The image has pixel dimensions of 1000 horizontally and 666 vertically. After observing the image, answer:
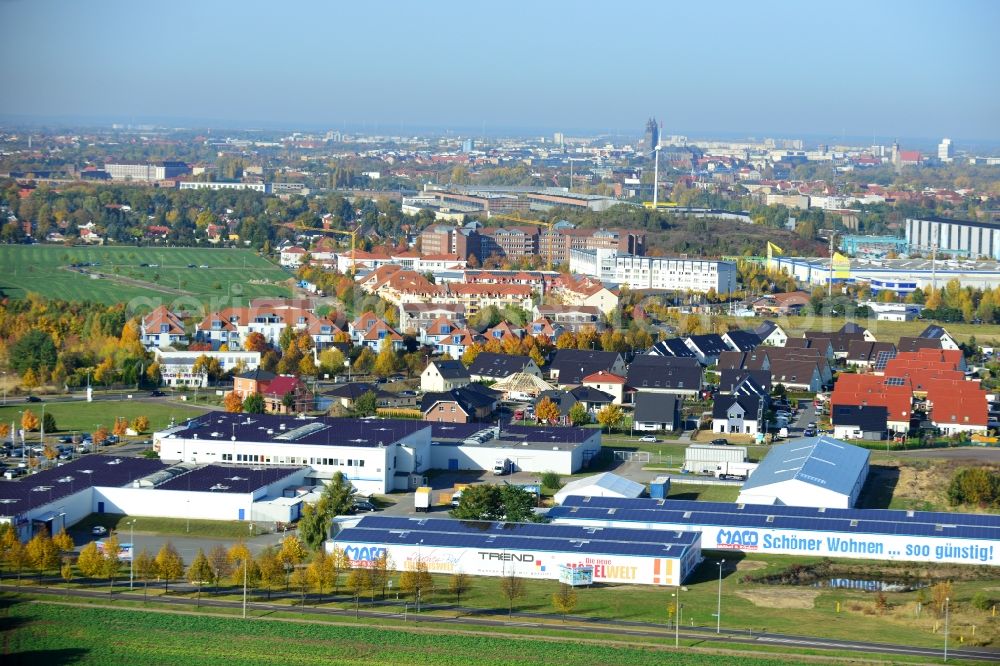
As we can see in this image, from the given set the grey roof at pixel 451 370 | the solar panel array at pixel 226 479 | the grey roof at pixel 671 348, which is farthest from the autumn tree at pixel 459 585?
the grey roof at pixel 671 348

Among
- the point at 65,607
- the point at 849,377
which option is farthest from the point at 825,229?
the point at 65,607

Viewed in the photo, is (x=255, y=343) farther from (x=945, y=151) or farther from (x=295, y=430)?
(x=945, y=151)

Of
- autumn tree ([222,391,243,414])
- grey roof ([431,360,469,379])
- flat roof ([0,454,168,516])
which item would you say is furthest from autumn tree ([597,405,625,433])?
flat roof ([0,454,168,516])

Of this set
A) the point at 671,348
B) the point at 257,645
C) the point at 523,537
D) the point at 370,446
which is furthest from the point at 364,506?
the point at 671,348

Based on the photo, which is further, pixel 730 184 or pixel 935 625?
pixel 730 184

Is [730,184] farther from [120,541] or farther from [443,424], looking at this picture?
[120,541]

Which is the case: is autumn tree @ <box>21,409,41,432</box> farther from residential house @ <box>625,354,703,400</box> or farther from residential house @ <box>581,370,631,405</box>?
residential house @ <box>625,354,703,400</box>

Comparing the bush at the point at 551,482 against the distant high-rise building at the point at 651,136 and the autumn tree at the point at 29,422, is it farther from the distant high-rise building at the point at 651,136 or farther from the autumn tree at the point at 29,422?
the distant high-rise building at the point at 651,136
